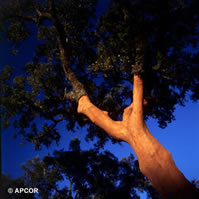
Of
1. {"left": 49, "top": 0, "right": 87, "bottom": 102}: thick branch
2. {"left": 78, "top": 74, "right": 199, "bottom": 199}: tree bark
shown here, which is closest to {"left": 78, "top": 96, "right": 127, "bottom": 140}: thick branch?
{"left": 78, "top": 74, "right": 199, "bottom": 199}: tree bark

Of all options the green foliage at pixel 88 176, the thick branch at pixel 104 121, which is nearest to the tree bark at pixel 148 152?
the thick branch at pixel 104 121

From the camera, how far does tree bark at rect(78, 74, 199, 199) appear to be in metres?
2.67

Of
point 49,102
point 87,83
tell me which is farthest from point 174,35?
point 49,102

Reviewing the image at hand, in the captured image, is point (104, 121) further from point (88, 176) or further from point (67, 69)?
point (88, 176)

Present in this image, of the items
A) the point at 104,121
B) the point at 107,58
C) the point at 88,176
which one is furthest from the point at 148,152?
the point at 88,176

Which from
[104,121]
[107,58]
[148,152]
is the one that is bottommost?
[148,152]

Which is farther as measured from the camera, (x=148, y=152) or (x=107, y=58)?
(x=107, y=58)

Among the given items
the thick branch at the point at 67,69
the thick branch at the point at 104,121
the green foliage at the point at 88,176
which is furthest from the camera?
the green foliage at the point at 88,176

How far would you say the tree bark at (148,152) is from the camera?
267 cm

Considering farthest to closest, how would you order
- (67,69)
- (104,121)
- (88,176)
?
(88,176) < (67,69) < (104,121)

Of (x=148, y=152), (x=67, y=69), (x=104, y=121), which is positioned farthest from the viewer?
(x=67, y=69)

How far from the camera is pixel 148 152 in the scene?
126 inches

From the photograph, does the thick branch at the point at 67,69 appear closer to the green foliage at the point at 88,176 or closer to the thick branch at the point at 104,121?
the thick branch at the point at 104,121

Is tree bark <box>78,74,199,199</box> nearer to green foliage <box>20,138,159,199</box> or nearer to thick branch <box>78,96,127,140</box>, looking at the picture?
thick branch <box>78,96,127,140</box>
